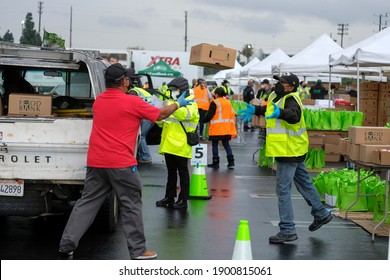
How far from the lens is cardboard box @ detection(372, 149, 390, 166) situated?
9.69m

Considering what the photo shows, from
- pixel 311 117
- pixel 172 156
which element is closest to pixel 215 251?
pixel 172 156

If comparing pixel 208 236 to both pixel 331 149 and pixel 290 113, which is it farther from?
pixel 331 149

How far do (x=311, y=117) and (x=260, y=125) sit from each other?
1153 mm

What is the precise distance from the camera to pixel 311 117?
18.7 metres

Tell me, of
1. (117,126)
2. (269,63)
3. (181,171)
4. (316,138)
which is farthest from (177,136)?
(269,63)

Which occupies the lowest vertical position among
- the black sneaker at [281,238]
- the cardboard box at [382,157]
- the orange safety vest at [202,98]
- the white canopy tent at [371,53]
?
the black sneaker at [281,238]

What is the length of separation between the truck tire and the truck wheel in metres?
0.87

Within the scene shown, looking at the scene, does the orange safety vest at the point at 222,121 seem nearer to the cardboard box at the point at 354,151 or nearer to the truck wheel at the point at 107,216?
the cardboard box at the point at 354,151

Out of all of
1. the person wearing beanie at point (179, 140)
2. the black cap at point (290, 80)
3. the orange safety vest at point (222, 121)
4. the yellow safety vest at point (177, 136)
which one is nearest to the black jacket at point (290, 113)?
the black cap at point (290, 80)

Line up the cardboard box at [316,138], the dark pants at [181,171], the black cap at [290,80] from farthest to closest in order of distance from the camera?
the cardboard box at [316,138], the dark pants at [181,171], the black cap at [290,80]

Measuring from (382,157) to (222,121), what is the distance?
29.0ft

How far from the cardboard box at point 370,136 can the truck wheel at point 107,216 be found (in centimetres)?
313

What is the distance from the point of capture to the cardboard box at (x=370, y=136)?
10.5 metres
